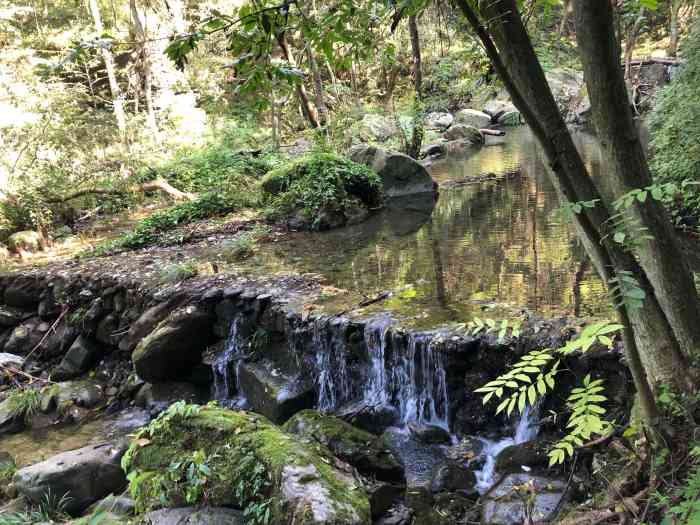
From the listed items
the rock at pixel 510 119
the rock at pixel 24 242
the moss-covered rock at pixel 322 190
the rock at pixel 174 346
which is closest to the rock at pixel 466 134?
the rock at pixel 510 119

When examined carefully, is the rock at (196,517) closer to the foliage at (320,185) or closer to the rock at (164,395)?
the rock at (164,395)

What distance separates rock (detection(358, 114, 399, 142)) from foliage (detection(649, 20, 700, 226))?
32.0 ft

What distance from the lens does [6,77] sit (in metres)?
14.0

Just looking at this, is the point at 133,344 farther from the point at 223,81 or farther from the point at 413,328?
the point at 223,81

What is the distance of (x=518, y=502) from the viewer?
337 cm

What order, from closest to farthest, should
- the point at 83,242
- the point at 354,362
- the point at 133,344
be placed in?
the point at 354,362, the point at 133,344, the point at 83,242

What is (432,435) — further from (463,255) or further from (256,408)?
(463,255)

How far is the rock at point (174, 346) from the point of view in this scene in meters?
6.57

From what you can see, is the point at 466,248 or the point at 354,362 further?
the point at 466,248

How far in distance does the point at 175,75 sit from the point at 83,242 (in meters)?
13.2

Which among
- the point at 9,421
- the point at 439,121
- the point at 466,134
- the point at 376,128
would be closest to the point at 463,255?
the point at 9,421

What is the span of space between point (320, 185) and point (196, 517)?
856cm

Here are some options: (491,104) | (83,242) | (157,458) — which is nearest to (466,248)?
(157,458)

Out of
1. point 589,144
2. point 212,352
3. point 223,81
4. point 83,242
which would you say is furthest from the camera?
point 223,81
